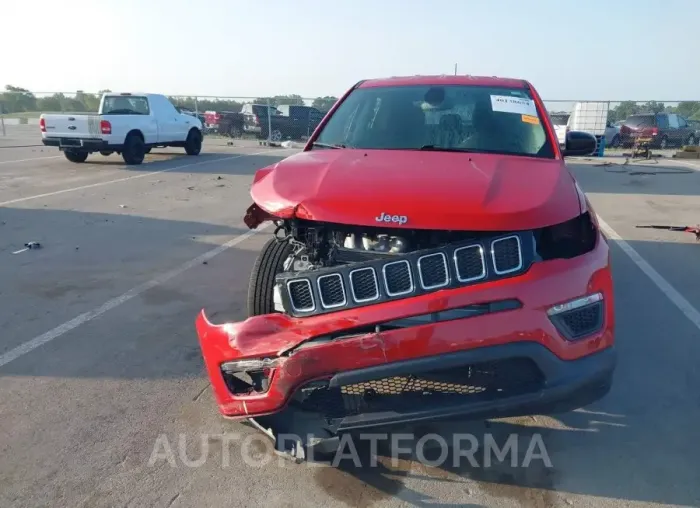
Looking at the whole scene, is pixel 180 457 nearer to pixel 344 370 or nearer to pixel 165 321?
pixel 344 370

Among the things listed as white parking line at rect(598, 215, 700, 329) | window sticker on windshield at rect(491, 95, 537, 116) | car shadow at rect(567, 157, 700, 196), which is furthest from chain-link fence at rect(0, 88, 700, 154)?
window sticker on windshield at rect(491, 95, 537, 116)

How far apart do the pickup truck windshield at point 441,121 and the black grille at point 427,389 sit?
1716 mm

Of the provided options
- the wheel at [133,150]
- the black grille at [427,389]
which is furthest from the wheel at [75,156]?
the black grille at [427,389]

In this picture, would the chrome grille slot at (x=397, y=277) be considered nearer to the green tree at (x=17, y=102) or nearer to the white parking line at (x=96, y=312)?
the white parking line at (x=96, y=312)

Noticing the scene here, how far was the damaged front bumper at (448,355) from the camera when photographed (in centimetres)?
234

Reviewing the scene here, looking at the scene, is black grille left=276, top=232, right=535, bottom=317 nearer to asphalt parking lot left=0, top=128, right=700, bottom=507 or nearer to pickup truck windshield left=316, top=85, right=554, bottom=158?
asphalt parking lot left=0, top=128, right=700, bottom=507

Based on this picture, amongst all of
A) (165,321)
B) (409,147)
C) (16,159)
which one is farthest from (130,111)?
(409,147)

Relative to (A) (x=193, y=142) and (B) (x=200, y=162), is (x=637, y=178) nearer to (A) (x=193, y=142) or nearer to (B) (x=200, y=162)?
(B) (x=200, y=162)

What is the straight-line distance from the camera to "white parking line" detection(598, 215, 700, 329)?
15.5 feet

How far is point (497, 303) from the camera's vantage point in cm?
241

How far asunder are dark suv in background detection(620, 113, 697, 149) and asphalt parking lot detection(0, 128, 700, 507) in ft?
63.4

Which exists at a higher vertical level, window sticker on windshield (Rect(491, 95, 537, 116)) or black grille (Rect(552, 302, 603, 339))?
window sticker on windshield (Rect(491, 95, 537, 116))

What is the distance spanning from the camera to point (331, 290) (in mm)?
2557

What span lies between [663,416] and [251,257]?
434 cm
